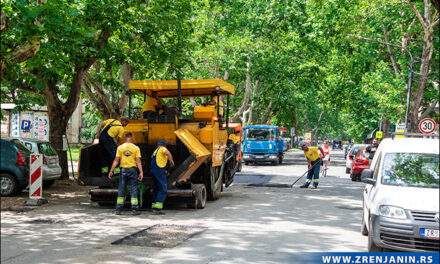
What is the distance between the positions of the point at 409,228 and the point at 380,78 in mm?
23937

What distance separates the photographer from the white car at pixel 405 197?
6.46 m

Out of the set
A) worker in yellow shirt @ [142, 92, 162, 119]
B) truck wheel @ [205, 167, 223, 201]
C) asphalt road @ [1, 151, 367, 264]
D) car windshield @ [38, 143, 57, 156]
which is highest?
worker in yellow shirt @ [142, 92, 162, 119]

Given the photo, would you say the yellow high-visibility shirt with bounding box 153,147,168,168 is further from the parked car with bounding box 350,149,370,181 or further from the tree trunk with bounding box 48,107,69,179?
the parked car with bounding box 350,149,370,181

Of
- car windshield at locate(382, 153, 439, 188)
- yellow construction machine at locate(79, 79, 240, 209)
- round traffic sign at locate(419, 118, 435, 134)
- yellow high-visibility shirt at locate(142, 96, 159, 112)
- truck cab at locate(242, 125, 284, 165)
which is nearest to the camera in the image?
car windshield at locate(382, 153, 439, 188)

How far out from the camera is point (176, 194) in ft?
37.4

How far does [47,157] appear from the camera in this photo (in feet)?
50.3

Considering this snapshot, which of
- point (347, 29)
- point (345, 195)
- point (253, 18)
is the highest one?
point (253, 18)

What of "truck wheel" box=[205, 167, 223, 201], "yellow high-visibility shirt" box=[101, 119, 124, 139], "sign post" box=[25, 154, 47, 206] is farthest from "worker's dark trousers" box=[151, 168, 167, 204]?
"sign post" box=[25, 154, 47, 206]

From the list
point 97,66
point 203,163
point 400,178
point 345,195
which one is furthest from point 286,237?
point 97,66

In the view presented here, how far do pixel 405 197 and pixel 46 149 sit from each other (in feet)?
38.6

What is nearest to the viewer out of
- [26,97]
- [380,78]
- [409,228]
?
[409,228]

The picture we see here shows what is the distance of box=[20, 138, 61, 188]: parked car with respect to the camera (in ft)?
49.6

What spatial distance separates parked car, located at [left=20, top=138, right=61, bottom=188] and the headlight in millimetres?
10842

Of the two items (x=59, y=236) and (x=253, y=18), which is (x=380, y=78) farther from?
(x=59, y=236)
